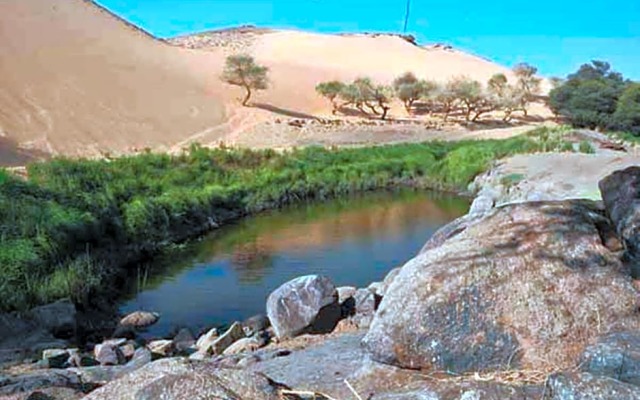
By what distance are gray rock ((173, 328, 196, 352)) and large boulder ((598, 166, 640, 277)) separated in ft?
25.6

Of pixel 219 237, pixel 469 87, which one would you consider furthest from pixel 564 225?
pixel 469 87

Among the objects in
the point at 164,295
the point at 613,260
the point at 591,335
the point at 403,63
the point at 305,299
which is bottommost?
the point at 164,295

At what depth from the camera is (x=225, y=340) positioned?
11.7m

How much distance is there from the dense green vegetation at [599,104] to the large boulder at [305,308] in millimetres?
37682

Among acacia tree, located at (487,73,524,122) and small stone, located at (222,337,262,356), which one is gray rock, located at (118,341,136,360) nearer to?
small stone, located at (222,337,262,356)

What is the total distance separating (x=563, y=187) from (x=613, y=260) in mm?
17041

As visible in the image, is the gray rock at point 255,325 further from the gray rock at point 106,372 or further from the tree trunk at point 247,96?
the tree trunk at point 247,96

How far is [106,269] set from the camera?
57.6 ft

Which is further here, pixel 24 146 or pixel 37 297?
pixel 24 146

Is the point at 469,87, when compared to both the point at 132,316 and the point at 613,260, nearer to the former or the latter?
the point at 132,316

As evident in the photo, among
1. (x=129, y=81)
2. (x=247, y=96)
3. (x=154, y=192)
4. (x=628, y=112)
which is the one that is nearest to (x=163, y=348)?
(x=154, y=192)

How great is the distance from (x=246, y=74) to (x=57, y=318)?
52.6 m

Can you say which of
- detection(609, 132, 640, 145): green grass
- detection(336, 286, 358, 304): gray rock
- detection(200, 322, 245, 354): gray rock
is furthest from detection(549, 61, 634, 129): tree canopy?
detection(200, 322, 245, 354): gray rock

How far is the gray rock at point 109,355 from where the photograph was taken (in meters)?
11.0
